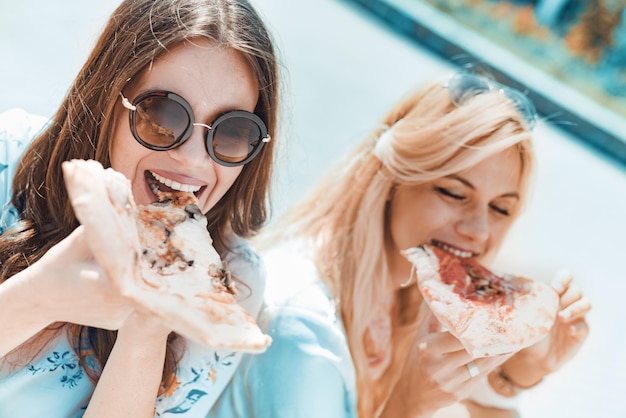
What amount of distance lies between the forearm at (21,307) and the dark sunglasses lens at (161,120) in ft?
1.48

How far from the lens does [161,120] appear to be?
1.61 metres

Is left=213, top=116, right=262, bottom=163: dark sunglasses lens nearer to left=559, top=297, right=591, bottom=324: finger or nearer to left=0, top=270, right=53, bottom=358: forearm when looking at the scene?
left=0, top=270, right=53, bottom=358: forearm

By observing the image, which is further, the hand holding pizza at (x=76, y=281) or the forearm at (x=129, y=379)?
the forearm at (x=129, y=379)

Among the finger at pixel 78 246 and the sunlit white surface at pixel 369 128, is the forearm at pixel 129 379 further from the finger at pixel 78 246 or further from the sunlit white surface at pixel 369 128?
the sunlit white surface at pixel 369 128

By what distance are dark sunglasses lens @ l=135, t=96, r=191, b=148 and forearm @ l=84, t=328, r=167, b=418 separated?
49 cm

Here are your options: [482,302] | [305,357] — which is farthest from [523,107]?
[305,357]

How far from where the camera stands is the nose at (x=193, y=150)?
1.65 metres

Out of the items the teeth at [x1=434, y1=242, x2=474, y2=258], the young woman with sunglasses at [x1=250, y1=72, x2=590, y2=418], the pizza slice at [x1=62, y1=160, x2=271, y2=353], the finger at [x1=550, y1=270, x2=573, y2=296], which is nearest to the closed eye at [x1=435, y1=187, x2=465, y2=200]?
the young woman with sunglasses at [x1=250, y1=72, x2=590, y2=418]

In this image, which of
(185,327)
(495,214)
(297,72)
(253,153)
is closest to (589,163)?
(297,72)

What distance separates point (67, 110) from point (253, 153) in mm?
546

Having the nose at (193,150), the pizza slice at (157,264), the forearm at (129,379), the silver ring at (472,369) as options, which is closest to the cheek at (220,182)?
the nose at (193,150)

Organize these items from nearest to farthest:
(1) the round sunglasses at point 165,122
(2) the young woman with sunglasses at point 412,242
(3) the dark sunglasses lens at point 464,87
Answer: (1) the round sunglasses at point 165,122 < (2) the young woman with sunglasses at point 412,242 < (3) the dark sunglasses lens at point 464,87

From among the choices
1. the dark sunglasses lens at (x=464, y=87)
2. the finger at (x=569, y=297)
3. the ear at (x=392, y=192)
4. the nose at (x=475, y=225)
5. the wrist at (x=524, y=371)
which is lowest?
the wrist at (x=524, y=371)

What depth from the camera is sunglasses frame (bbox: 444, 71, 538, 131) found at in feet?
8.42
